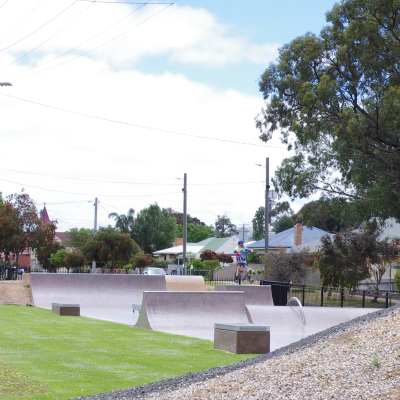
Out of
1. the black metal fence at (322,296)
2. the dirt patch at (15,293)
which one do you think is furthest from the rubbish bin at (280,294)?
the dirt patch at (15,293)

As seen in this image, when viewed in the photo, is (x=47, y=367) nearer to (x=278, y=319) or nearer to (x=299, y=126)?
(x=278, y=319)

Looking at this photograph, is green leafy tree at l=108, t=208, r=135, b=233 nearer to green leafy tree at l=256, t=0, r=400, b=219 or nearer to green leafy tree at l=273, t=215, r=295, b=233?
green leafy tree at l=273, t=215, r=295, b=233

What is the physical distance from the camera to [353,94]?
89.6ft

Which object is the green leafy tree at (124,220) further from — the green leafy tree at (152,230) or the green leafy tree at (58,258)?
the green leafy tree at (58,258)

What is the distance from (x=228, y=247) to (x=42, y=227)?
4300cm

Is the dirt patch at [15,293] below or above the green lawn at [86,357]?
below

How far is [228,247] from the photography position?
76562 millimetres

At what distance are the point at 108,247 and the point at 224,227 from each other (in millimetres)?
88221

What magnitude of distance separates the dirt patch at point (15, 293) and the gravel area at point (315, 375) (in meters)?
17.7

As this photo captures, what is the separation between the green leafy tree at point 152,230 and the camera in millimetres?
83500

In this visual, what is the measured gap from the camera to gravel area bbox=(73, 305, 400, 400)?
17.9 feet

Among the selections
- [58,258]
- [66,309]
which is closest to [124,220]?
[58,258]

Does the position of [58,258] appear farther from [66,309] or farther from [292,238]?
[66,309]

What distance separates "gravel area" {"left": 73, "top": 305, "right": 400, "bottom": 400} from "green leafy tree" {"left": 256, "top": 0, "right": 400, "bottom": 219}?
19.3 meters
